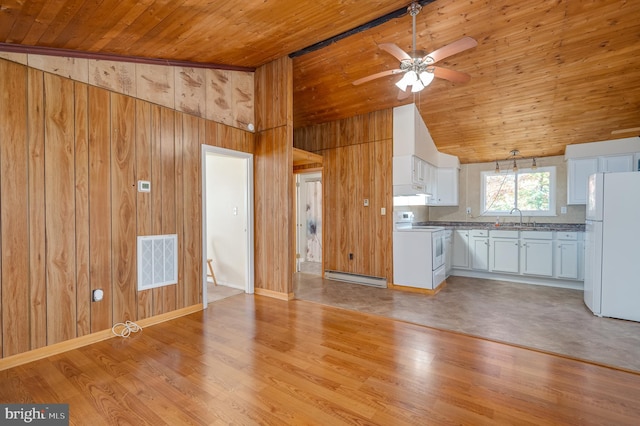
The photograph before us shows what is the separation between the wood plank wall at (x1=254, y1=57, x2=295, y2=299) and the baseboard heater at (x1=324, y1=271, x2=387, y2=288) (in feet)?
4.58

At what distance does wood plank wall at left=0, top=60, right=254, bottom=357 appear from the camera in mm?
2312

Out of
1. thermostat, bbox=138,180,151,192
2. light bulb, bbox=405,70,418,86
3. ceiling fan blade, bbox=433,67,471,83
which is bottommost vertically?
thermostat, bbox=138,180,151,192

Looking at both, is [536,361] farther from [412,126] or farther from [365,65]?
[365,65]

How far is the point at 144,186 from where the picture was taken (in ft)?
10.2

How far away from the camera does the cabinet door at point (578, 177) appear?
4.89 metres

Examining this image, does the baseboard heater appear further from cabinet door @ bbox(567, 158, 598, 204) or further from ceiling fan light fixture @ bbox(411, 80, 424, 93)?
cabinet door @ bbox(567, 158, 598, 204)

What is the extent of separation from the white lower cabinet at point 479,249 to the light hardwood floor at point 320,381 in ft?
10.2

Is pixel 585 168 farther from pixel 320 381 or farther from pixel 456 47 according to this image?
pixel 320 381

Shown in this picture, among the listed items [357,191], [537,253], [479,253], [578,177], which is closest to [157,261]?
[357,191]

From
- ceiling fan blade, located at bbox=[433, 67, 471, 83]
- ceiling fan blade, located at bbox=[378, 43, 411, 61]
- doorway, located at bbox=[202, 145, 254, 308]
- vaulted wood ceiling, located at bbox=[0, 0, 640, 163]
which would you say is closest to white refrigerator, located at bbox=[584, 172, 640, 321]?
vaulted wood ceiling, located at bbox=[0, 0, 640, 163]

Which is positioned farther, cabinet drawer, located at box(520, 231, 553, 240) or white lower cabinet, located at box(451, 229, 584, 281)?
cabinet drawer, located at box(520, 231, 553, 240)

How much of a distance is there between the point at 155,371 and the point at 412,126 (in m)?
4.50

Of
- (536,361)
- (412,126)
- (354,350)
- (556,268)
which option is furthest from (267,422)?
(556,268)

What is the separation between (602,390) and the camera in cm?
196
